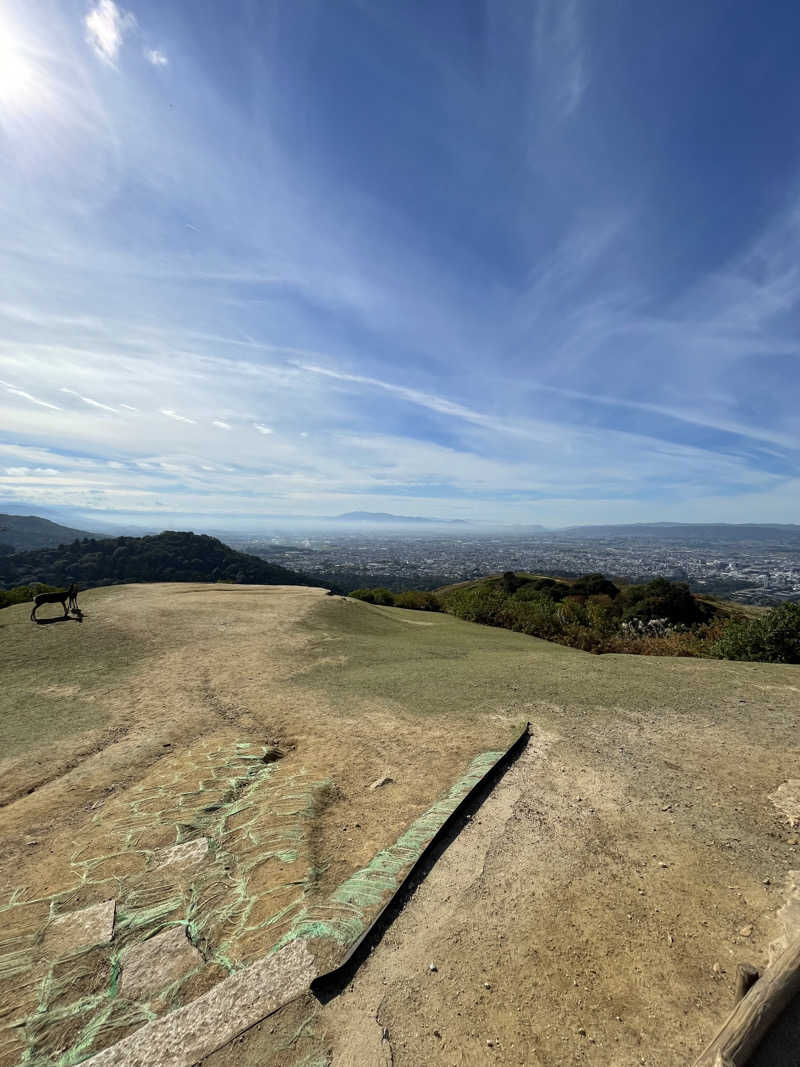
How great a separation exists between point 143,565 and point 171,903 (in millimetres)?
67168

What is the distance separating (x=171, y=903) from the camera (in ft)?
15.2

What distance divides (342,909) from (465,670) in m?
8.86

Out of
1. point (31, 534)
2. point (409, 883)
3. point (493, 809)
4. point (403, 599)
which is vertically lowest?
point (403, 599)

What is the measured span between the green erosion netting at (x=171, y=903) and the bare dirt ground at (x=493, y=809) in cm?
22

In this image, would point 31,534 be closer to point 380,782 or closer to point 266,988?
point 380,782

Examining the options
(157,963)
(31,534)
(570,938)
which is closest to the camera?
(157,963)

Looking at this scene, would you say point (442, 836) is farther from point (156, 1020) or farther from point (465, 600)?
point (465, 600)

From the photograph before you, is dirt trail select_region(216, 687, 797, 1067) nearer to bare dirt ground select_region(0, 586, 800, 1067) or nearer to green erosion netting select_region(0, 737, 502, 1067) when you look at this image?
bare dirt ground select_region(0, 586, 800, 1067)

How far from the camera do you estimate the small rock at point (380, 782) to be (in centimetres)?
681

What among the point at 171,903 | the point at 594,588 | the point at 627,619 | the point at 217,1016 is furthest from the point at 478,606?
the point at 217,1016

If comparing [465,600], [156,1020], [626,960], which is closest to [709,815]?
[626,960]

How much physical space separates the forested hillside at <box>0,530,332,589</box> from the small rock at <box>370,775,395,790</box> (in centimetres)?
5063

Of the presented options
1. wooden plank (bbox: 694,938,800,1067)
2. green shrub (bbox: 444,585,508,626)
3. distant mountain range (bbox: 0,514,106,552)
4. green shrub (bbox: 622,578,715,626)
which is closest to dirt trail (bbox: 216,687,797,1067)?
wooden plank (bbox: 694,938,800,1067)

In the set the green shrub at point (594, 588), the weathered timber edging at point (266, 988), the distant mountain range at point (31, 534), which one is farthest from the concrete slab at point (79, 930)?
the distant mountain range at point (31, 534)
